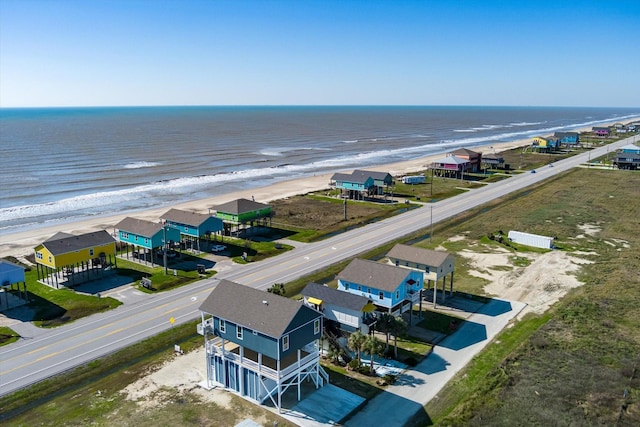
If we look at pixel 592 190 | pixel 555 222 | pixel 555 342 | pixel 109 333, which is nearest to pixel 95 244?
pixel 109 333

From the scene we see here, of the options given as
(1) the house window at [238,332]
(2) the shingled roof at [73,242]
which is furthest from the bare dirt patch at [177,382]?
(2) the shingled roof at [73,242]

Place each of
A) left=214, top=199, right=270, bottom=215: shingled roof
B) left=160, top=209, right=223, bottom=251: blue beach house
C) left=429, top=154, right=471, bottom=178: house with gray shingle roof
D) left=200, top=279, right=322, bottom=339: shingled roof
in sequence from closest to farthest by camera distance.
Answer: left=200, top=279, right=322, bottom=339: shingled roof
left=160, top=209, right=223, bottom=251: blue beach house
left=214, top=199, right=270, bottom=215: shingled roof
left=429, top=154, right=471, bottom=178: house with gray shingle roof

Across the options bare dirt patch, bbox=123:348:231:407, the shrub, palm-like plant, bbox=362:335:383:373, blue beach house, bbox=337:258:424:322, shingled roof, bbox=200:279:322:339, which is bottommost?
bare dirt patch, bbox=123:348:231:407

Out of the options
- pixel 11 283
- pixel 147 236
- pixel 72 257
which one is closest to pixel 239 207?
pixel 147 236

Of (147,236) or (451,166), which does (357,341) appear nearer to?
(147,236)

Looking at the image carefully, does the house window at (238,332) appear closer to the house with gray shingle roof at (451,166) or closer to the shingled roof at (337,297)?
the shingled roof at (337,297)

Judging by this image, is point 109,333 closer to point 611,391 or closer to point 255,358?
point 255,358

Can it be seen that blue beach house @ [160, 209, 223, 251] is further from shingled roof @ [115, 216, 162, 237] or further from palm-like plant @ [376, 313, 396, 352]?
palm-like plant @ [376, 313, 396, 352]

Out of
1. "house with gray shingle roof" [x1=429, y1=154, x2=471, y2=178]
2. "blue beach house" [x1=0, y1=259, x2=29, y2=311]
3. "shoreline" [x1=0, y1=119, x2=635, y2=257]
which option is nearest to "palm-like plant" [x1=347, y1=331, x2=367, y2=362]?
"blue beach house" [x1=0, y1=259, x2=29, y2=311]
